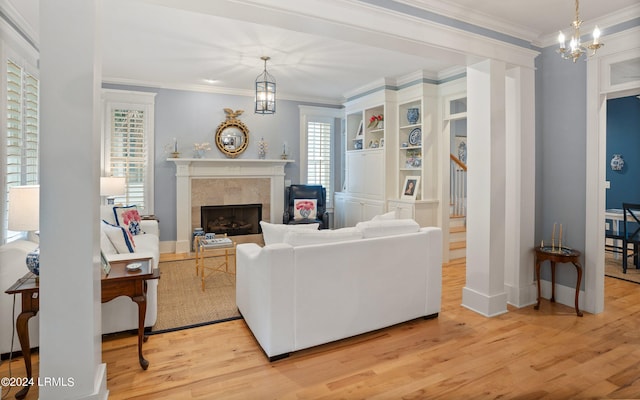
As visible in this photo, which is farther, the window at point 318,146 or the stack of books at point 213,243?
the window at point 318,146

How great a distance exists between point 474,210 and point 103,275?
3222 millimetres

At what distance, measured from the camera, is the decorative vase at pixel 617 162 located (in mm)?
6035

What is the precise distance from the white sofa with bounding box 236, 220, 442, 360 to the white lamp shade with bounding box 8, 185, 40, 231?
1.42 m

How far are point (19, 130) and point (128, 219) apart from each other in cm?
172

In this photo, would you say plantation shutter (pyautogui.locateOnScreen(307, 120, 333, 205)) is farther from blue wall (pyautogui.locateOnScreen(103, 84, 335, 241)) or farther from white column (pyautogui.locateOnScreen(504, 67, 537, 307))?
white column (pyautogui.locateOnScreen(504, 67, 537, 307))

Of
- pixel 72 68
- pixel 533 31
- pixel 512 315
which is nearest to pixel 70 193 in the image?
pixel 72 68

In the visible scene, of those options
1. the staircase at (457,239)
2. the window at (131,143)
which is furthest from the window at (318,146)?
the window at (131,143)

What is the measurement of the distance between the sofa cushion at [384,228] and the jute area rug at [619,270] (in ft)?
11.1

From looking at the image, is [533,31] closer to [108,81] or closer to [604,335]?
→ [604,335]

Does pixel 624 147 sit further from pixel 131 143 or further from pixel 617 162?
pixel 131 143

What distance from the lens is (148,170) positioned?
5.73m

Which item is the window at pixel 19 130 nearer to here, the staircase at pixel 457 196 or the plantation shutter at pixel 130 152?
the plantation shutter at pixel 130 152

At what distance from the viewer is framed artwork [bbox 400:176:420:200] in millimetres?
5402

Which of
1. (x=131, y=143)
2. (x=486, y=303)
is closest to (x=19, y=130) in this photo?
(x=131, y=143)
